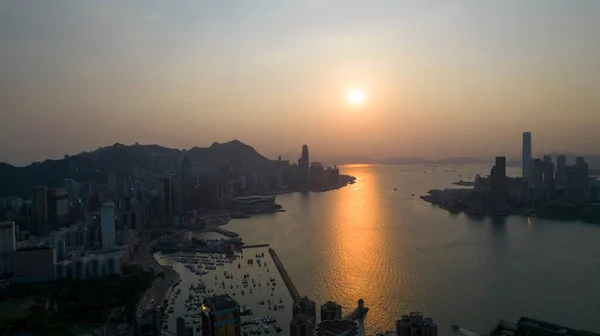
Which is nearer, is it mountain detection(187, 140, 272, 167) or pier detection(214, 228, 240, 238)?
pier detection(214, 228, 240, 238)

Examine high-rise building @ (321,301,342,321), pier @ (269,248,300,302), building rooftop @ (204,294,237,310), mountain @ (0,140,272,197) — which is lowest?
pier @ (269,248,300,302)

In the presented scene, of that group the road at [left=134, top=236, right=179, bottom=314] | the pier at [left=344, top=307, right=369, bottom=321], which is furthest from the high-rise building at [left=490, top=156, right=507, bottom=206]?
the road at [left=134, top=236, right=179, bottom=314]

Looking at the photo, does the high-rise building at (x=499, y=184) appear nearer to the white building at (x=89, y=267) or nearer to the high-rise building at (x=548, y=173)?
the high-rise building at (x=548, y=173)

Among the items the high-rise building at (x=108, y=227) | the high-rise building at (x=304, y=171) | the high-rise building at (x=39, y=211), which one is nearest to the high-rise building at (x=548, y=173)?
the high-rise building at (x=304, y=171)

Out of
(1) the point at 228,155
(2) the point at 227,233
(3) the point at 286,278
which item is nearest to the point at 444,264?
(3) the point at 286,278

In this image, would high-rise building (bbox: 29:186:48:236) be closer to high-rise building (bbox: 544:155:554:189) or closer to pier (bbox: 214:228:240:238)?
pier (bbox: 214:228:240:238)

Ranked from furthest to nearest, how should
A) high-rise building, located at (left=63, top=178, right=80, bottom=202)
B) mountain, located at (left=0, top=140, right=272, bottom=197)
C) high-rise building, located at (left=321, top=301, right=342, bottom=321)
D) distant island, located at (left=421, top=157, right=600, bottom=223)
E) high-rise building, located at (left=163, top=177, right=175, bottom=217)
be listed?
1. mountain, located at (left=0, top=140, right=272, bottom=197)
2. high-rise building, located at (left=63, top=178, right=80, bottom=202)
3. high-rise building, located at (left=163, top=177, right=175, bottom=217)
4. distant island, located at (left=421, top=157, right=600, bottom=223)
5. high-rise building, located at (left=321, top=301, right=342, bottom=321)

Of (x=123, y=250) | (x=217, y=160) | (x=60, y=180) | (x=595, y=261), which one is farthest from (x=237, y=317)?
(x=217, y=160)
